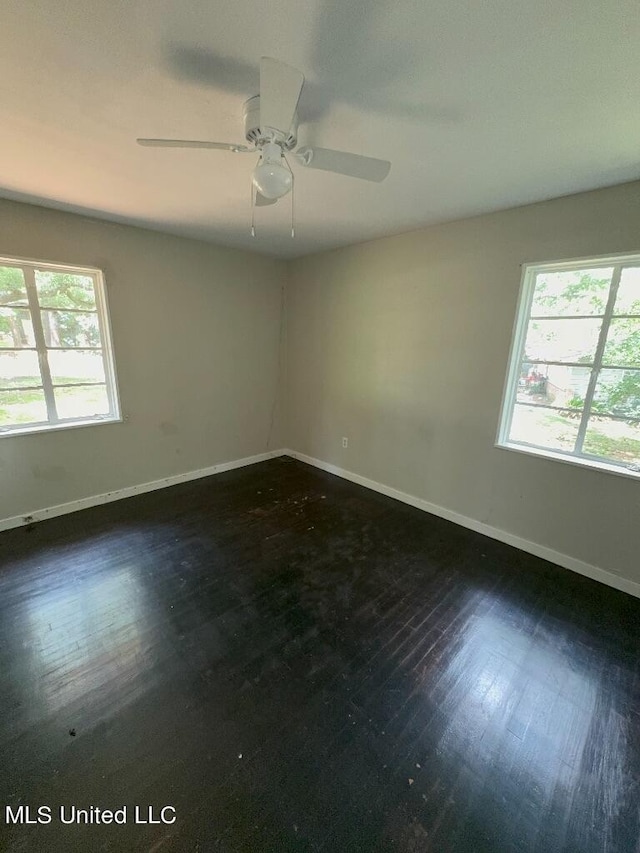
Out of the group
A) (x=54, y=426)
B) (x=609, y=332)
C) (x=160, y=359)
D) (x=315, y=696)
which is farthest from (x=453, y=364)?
(x=54, y=426)

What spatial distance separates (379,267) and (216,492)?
9.11 feet

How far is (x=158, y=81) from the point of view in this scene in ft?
4.02

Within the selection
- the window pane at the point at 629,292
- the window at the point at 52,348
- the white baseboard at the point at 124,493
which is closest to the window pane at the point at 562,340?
the window pane at the point at 629,292

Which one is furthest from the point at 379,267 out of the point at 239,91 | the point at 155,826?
the point at 155,826

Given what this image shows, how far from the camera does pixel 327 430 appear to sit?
13.3 feet

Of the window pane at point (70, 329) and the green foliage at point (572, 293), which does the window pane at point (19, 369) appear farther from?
the green foliage at point (572, 293)

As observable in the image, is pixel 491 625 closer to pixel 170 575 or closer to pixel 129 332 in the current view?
pixel 170 575

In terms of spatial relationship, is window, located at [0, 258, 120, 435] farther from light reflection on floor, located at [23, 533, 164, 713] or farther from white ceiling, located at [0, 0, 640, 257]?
light reflection on floor, located at [23, 533, 164, 713]

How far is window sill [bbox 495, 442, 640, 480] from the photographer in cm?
214

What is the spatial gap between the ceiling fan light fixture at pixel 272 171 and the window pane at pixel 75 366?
2.42 m

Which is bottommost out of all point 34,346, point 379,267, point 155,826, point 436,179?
point 155,826

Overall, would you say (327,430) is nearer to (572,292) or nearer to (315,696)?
(572,292)

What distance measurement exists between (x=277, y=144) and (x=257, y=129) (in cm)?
12

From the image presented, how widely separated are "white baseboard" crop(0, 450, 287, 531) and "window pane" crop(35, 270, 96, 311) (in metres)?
1.69
